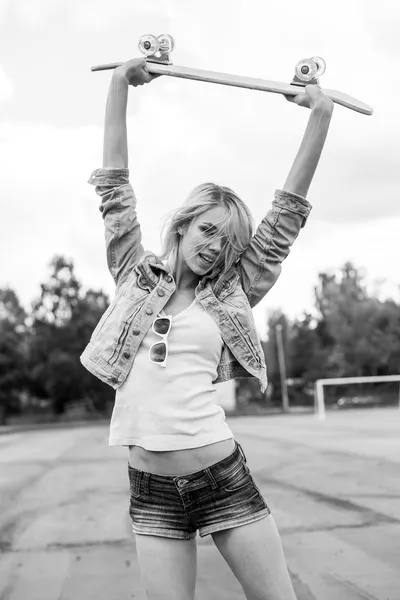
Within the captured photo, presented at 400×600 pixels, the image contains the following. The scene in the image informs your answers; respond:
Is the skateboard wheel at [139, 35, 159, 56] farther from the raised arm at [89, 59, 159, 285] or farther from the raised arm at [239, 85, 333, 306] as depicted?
the raised arm at [239, 85, 333, 306]

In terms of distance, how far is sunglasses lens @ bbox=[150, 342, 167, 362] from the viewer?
82.7 inches

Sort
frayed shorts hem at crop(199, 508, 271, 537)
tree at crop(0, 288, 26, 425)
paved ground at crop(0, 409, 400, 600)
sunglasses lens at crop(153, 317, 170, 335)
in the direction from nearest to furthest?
frayed shorts hem at crop(199, 508, 271, 537)
sunglasses lens at crop(153, 317, 170, 335)
paved ground at crop(0, 409, 400, 600)
tree at crop(0, 288, 26, 425)

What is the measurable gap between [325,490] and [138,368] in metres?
5.07

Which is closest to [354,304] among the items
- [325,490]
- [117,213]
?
[325,490]

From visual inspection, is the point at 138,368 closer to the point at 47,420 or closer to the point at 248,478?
the point at 248,478

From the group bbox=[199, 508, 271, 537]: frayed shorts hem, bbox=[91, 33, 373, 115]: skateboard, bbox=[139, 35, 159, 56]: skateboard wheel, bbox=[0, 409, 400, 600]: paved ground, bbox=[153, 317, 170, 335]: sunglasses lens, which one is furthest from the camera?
bbox=[0, 409, 400, 600]: paved ground

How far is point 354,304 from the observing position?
60.5m

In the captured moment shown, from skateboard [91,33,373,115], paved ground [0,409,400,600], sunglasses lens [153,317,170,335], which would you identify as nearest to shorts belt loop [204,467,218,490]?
sunglasses lens [153,317,170,335]

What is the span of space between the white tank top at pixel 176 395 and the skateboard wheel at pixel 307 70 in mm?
814

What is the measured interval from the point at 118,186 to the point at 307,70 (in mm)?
673

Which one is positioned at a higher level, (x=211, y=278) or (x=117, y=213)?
(x=117, y=213)

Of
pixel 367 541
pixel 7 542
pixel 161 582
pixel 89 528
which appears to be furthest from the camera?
pixel 89 528

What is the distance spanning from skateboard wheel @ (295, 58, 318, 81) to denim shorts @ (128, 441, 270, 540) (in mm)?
1161

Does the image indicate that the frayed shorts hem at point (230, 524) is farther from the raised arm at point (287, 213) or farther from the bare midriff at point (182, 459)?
the raised arm at point (287, 213)
